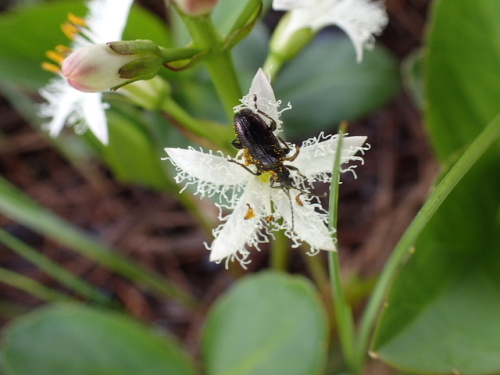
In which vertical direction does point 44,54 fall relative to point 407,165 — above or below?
above

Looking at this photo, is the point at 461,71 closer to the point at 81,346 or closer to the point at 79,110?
the point at 79,110

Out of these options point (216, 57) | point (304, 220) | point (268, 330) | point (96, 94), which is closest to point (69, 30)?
point (96, 94)

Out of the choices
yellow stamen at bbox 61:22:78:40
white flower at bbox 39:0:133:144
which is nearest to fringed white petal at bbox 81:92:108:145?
white flower at bbox 39:0:133:144

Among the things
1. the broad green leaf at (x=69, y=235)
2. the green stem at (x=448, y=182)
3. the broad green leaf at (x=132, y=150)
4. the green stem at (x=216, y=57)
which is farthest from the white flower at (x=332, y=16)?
the broad green leaf at (x=69, y=235)

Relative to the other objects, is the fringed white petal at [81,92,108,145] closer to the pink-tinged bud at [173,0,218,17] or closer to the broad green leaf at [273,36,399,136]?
the pink-tinged bud at [173,0,218,17]

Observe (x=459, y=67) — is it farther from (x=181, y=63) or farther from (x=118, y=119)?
(x=118, y=119)

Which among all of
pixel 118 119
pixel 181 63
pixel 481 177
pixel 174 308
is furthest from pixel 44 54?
pixel 481 177
